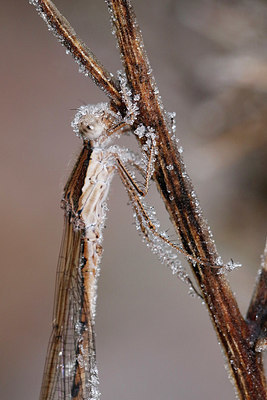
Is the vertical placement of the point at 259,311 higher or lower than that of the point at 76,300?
lower

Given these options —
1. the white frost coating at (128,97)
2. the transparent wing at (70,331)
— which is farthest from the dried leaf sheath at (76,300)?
the white frost coating at (128,97)

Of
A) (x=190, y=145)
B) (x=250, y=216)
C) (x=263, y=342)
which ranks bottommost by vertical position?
(x=263, y=342)

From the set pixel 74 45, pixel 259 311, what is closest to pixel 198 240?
pixel 259 311

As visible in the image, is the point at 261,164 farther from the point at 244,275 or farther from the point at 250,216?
the point at 244,275

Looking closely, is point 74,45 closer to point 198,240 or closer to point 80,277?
point 198,240

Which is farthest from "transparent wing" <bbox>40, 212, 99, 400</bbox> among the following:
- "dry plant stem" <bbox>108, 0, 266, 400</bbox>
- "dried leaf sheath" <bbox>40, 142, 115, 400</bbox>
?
"dry plant stem" <bbox>108, 0, 266, 400</bbox>

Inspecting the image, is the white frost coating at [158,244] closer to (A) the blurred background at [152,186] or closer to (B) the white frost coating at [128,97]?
(A) the blurred background at [152,186]

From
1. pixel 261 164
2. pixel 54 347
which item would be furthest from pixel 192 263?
pixel 54 347
